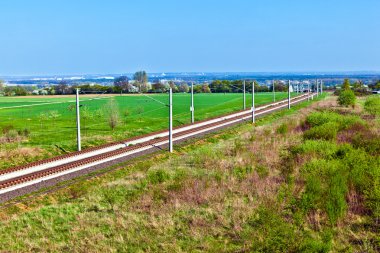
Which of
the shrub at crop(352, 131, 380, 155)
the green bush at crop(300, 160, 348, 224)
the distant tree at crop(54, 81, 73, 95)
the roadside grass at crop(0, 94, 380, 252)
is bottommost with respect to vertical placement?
the roadside grass at crop(0, 94, 380, 252)

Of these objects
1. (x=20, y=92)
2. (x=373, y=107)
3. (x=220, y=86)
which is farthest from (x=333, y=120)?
(x=220, y=86)

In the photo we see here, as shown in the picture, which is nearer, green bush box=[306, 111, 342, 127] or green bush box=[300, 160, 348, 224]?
green bush box=[300, 160, 348, 224]

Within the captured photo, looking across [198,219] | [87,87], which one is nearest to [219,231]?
[198,219]

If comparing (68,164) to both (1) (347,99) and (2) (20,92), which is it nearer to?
(1) (347,99)

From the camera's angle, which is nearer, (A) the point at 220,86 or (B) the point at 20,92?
(B) the point at 20,92

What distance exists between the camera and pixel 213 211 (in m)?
15.5

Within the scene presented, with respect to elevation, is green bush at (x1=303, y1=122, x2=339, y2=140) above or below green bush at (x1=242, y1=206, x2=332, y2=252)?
above

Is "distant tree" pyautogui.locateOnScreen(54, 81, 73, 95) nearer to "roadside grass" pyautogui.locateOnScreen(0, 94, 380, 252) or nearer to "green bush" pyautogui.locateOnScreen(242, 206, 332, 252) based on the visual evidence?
"roadside grass" pyautogui.locateOnScreen(0, 94, 380, 252)

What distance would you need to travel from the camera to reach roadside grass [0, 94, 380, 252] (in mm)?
12797

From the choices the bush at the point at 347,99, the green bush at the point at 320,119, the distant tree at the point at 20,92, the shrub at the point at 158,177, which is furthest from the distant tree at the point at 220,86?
the shrub at the point at 158,177

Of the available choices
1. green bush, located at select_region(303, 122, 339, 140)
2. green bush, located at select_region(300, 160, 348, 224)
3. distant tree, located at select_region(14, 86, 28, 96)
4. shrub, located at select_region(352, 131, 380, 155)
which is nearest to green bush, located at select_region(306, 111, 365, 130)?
green bush, located at select_region(303, 122, 339, 140)

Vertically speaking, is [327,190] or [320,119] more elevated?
[320,119]

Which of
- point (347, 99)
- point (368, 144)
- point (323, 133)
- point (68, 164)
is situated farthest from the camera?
point (347, 99)

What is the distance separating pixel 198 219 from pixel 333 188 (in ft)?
15.3
